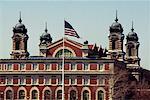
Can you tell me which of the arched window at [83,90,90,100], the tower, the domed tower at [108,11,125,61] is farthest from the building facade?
the tower

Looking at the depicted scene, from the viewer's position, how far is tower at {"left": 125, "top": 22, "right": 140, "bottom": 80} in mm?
136125

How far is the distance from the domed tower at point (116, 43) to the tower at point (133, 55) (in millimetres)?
7780

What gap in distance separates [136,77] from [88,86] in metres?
28.7

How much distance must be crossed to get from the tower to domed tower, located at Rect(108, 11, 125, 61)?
306 inches

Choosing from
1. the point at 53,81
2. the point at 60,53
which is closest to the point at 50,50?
the point at 60,53

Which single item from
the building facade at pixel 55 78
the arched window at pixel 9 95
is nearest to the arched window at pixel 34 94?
the building facade at pixel 55 78

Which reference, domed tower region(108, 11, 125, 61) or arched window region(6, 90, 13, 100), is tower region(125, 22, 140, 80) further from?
arched window region(6, 90, 13, 100)

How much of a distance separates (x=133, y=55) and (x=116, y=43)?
34.5 feet

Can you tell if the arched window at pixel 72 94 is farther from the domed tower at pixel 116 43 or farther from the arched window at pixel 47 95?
the domed tower at pixel 116 43

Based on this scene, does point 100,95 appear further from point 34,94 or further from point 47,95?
point 34,94

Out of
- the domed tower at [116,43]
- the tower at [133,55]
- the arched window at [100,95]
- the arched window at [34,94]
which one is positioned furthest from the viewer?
the tower at [133,55]

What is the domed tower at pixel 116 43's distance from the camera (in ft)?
419

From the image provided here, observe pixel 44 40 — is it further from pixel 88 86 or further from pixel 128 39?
pixel 88 86

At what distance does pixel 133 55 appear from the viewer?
138 meters
